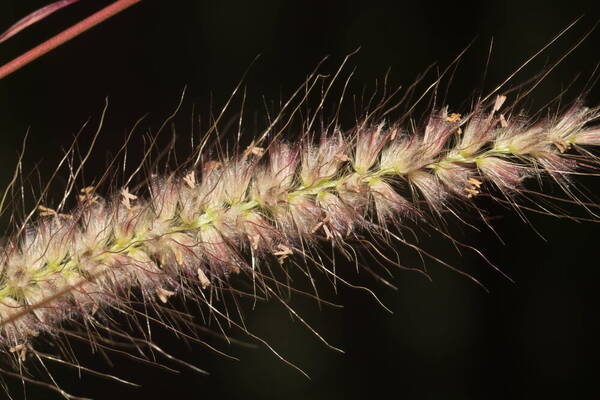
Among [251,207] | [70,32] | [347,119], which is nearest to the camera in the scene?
[70,32]

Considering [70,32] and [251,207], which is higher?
[70,32]

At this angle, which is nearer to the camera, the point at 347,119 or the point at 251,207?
the point at 251,207

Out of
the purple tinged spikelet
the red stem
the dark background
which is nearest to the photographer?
the red stem

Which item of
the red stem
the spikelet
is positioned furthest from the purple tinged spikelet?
the red stem

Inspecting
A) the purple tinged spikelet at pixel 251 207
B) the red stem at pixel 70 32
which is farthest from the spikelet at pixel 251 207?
the red stem at pixel 70 32

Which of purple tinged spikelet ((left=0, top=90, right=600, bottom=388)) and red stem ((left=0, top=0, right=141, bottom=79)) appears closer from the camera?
red stem ((left=0, top=0, right=141, bottom=79))

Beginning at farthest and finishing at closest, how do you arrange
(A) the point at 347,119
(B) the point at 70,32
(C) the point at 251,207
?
(A) the point at 347,119
(C) the point at 251,207
(B) the point at 70,32

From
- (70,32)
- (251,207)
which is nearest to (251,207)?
(251,207)

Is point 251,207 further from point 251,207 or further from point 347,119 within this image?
point 347,119

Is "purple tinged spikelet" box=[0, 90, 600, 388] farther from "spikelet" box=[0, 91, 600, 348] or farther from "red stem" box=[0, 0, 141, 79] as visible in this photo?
"red stem" box=[0, 0, 141, 79]

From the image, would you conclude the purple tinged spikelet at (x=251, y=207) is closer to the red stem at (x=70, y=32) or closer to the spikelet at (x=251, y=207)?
the spikelet at (x=251, y=207)

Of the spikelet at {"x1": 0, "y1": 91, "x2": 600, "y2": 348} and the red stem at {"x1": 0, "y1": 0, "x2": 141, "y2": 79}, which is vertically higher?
the red stem at {"x1": 0, "y1": 0, "x2": 141, "y2": 79}
